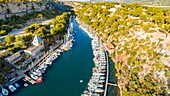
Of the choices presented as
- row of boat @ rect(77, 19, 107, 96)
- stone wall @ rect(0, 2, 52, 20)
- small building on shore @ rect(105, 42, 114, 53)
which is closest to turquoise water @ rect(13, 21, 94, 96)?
row of boat @ rect(77, 19, 107, 96)

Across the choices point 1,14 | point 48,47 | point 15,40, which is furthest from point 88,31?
point 1,14

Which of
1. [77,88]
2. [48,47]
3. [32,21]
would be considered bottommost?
[77,88]

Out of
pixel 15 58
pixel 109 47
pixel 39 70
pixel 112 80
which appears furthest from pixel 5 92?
pixel 109 47

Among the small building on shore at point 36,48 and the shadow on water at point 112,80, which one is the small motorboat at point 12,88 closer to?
the small building on shore at point 36,48

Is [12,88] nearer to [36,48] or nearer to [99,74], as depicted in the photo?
[36,48]

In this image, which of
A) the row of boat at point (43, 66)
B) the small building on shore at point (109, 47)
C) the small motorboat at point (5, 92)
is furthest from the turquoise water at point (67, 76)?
the small building on shore at point (109, 47)

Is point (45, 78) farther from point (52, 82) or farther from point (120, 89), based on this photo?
point (120, 89)
